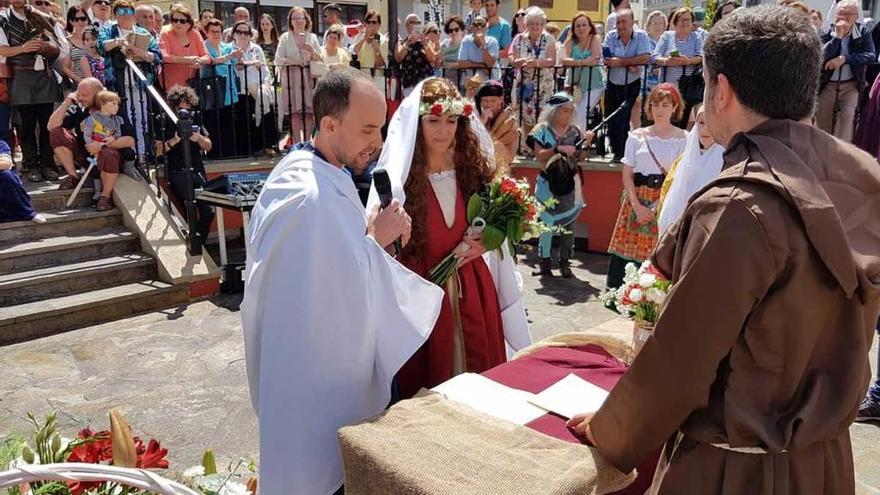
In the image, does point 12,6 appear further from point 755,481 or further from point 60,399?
point 755,481

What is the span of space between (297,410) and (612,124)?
700 centimetres

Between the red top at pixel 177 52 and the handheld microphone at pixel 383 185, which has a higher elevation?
the red top at pixel 177 52

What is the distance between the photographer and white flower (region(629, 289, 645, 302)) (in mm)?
2150

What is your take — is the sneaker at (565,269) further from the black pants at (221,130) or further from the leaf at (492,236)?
the black pants at (221,130)

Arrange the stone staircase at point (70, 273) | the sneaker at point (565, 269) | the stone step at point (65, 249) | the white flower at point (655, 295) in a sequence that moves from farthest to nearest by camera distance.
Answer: the sneaker at point (565, 269) → the stone step at point (65, 249) → the stone staircase at point (70, 273) → the white flower at point (655, 295)

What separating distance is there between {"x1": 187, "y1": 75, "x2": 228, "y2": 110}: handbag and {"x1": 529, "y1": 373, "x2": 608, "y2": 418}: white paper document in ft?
24.9

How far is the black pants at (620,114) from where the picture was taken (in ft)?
27.5

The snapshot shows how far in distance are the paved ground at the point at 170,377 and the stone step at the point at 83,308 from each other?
191 mm

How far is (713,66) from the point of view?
1398mm

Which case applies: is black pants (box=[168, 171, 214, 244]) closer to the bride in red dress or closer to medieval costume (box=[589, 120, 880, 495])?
the bride in red dress

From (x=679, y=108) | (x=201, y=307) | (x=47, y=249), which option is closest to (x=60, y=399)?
(x=201, y=307)

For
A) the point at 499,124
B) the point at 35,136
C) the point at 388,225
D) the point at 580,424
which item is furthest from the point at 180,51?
the point at 580,424

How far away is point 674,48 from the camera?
822 centimetres

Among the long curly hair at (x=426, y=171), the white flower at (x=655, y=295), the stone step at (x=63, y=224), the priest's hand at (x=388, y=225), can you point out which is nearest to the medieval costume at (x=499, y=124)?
the long curly hair at (x=426, y=171)
